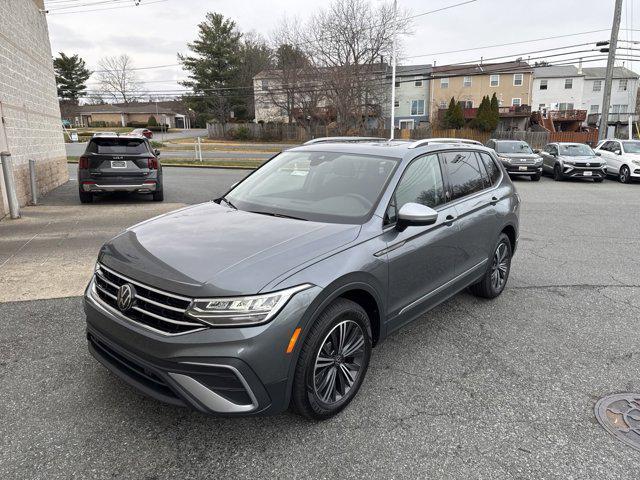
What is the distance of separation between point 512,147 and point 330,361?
61.4ft

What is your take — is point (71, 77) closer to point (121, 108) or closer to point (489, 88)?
point (121, 108)

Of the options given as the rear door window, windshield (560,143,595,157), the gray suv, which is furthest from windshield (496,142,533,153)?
the gray suv

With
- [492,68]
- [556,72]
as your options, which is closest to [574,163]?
[492,68]

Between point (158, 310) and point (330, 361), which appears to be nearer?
point (158, 310)

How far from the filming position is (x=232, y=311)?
2.37 m

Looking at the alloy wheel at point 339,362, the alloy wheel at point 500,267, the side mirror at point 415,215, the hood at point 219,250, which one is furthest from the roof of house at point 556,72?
the alloy wheel at point 339,362

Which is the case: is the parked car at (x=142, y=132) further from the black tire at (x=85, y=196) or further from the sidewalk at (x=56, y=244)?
the sidewalk at (x=56, y=244)

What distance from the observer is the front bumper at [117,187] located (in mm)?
10211

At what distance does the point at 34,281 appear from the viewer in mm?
5273

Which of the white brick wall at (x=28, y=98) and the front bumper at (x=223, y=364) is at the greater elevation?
the white brick wall at (x=28, y=98)

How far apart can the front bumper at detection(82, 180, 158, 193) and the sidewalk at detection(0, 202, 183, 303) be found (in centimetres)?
37

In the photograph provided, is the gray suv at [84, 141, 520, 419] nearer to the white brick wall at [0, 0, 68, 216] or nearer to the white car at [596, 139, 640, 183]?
the white brick wall at [0, 0, 68, 216]

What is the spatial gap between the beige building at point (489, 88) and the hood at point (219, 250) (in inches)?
2162

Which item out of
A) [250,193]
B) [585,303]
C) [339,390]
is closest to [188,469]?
[339,390]
